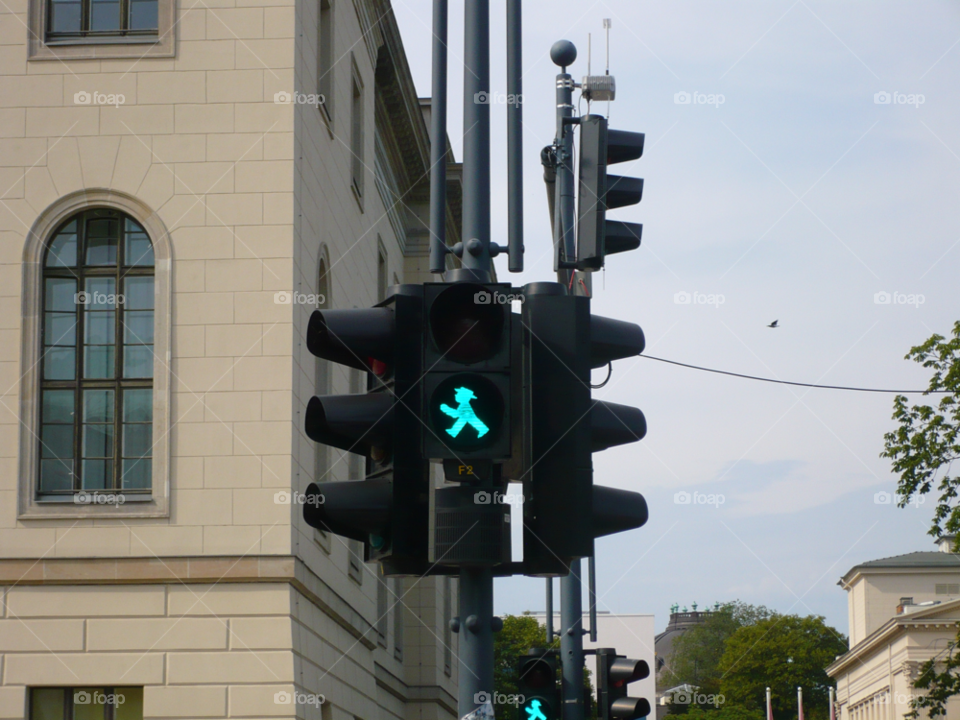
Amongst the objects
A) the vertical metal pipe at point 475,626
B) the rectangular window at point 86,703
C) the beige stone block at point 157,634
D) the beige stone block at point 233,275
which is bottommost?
the rectangular window at point 86,703

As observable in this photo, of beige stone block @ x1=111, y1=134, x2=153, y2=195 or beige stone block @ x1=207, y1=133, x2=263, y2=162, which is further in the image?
beige stone block @ x1=207, y1=133, x2=263, y2=162

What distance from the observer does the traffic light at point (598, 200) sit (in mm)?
7422

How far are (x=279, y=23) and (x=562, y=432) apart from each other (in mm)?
13540

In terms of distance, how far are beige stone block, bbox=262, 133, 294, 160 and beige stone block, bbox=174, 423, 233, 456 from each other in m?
3.83

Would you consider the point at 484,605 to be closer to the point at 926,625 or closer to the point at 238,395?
the point at 238,395

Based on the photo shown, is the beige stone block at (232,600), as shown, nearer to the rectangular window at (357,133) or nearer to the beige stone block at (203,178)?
the beige stone block at (203,178)

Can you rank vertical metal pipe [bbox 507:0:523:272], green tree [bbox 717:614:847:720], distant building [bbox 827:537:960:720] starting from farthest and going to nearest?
green tree [bbox 717:614:847:720] < distant building [bbox 827:537:960:720] < vertical metal pipe [bbox 507:0:523:272]

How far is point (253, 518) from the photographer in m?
17.5

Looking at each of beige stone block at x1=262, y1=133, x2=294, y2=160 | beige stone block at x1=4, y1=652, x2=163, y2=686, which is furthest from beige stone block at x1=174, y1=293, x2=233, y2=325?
beige stone block at x1=4, y1=652, x2=163, y2=686

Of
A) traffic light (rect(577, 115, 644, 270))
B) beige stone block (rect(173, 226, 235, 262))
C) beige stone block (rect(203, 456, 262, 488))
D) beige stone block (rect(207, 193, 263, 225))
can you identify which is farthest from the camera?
beige stone block (rect(207, 193, 263, 225))

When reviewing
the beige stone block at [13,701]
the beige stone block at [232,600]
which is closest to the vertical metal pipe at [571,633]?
the beige stone block at [232,600]

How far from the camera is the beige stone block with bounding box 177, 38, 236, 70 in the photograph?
18.6m

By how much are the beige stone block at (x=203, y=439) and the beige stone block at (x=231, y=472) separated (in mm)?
122

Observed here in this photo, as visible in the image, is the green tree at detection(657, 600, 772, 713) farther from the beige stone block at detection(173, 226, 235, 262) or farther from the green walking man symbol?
the green walking man symbol
